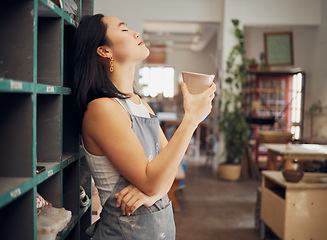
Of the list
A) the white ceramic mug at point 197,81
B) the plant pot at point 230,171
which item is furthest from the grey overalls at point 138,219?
the plant pot at point 230,171

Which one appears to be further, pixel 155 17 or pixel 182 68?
pixel 182 68

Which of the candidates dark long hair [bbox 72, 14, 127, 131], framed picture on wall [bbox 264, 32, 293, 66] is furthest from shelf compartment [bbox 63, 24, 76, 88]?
framed picture on wall [bbox 264, 32, 293, 66]

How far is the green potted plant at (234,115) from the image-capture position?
19.7ft

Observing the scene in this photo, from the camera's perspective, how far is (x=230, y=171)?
596 cm

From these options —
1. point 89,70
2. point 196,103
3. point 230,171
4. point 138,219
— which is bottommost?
point 230,171

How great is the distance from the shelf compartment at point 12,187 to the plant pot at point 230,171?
17.3 feet

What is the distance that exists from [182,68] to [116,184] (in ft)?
40.3

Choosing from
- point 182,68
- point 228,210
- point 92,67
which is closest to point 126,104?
point 92,67

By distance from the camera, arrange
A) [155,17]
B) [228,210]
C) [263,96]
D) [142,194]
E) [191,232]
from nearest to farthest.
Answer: [142,194], [191,232], [228,210], [155,17], [263,96]

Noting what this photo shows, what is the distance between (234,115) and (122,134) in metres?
5.18

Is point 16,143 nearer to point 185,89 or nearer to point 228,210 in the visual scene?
point 185,89

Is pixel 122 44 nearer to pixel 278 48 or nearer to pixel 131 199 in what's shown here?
pixel 131 199

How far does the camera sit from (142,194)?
3.88 feet

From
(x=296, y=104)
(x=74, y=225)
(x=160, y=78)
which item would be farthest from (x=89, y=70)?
(x=160, y=78)
